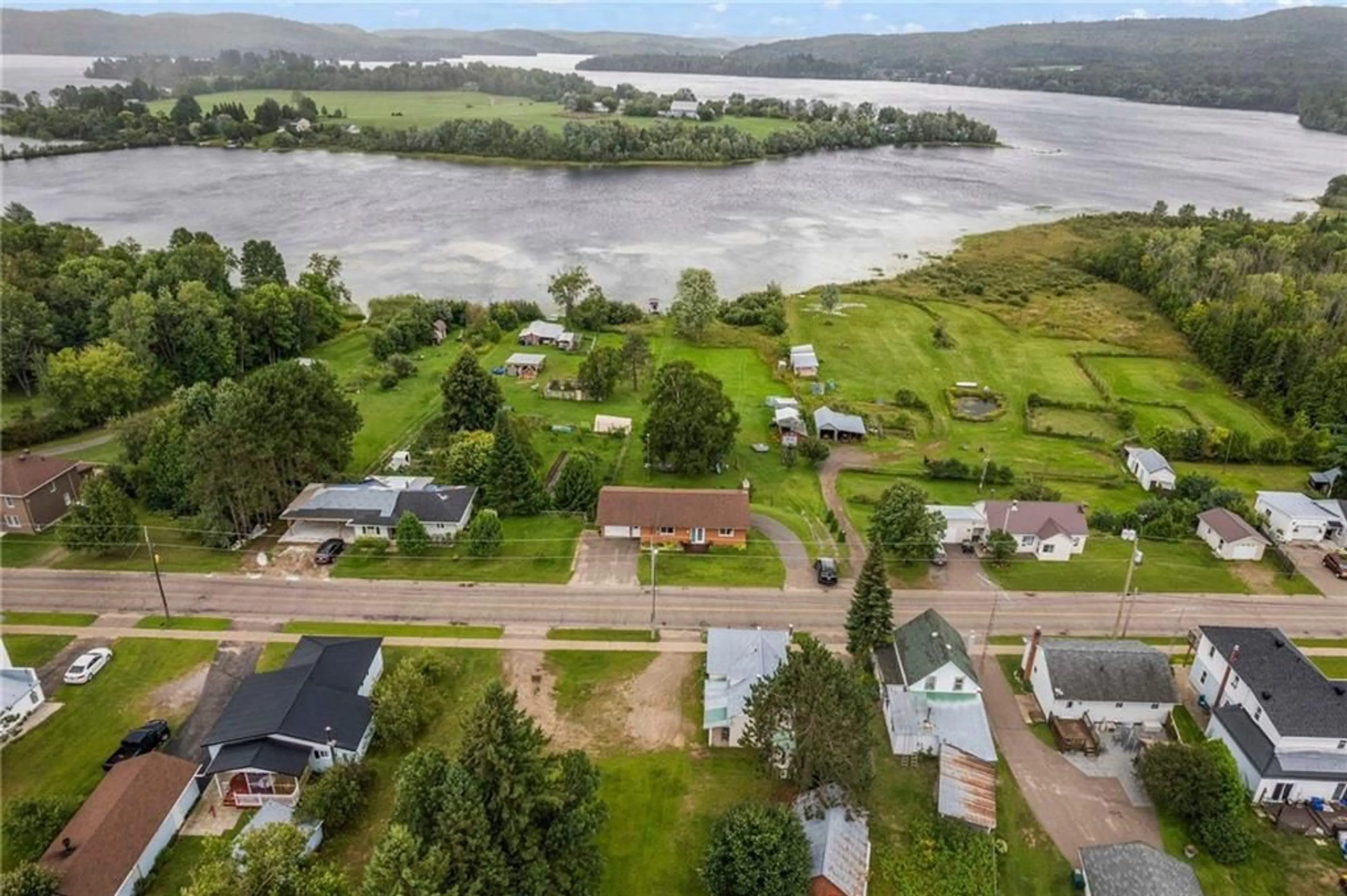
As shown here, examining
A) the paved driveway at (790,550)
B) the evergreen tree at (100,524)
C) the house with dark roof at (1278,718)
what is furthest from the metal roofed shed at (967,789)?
the evergreen tree at (100,524)

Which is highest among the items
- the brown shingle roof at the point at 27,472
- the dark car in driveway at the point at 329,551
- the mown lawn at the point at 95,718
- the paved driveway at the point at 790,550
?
the brown shingle roof at the point at 27,472

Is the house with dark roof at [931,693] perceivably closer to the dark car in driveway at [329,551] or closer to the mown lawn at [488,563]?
the mown lawn at [488,563]

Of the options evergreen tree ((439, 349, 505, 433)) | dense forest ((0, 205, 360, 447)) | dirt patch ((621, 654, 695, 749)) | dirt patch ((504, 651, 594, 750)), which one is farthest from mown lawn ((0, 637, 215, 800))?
dense forest ((0, 205, 360, 447))

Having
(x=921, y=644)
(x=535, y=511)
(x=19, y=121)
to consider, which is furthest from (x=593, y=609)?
(x=19, y=121)

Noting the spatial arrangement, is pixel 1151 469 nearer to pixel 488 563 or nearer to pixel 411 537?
pixel 488 563

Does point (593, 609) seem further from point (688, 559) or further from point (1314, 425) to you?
point (1314, 425)

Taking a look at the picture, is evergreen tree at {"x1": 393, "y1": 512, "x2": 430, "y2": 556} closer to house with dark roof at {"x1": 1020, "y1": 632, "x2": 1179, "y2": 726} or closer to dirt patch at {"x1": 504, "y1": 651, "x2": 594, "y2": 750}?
dirt patch at {"x1": 504, "y1": 651, "x2": 594, "y2": 750}
